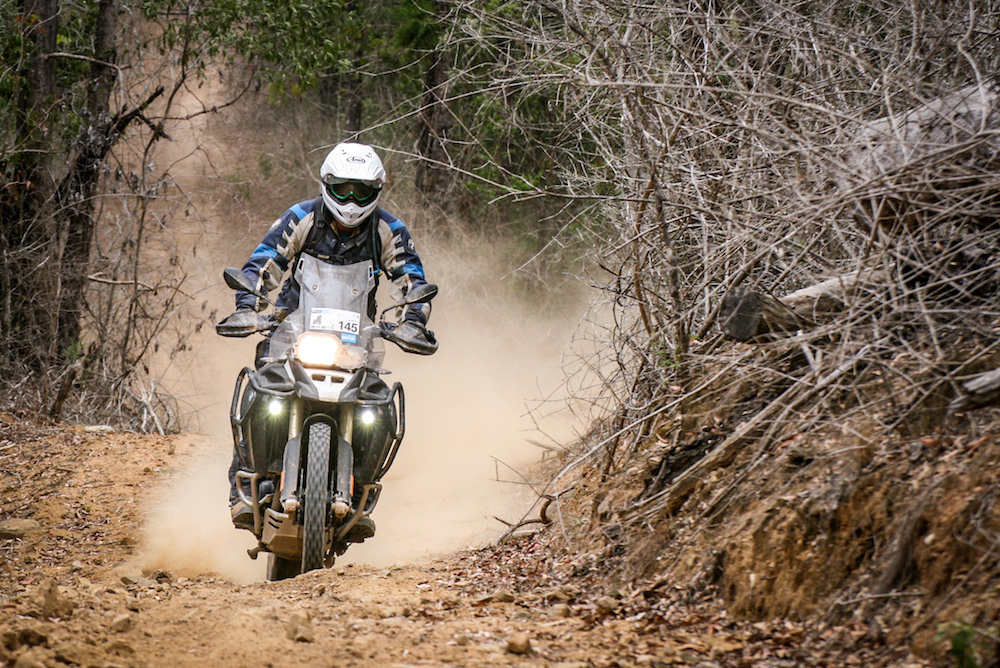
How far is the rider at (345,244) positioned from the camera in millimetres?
5508

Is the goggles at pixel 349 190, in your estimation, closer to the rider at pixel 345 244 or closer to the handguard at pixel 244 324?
the rider at pixel 345 244

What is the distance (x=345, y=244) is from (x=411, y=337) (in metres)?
0.72

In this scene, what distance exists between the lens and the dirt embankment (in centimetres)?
334

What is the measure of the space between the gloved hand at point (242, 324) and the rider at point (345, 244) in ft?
0.33

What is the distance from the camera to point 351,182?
553 centimetres

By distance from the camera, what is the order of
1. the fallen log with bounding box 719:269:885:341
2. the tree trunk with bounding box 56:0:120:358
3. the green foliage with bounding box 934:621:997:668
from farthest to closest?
the tree trunk with bounding box 56:0:120:358 < the fallen log with bounding box 719:269:885:341 < the green foliage with bounding box 934:621:997:668

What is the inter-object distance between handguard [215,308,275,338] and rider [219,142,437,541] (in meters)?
0.10

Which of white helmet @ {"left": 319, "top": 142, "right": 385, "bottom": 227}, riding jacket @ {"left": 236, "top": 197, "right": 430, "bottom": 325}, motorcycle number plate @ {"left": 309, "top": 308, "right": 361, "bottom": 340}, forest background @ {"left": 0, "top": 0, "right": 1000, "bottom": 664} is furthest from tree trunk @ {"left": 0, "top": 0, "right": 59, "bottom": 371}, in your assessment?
forest background @ {"left": 0, "top": 0, "right": 1000, "bottom": 664}

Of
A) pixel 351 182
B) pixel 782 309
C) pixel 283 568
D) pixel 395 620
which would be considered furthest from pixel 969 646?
pixel 351 182

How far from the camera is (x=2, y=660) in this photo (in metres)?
3.17

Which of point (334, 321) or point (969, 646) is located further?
point (334, 321)

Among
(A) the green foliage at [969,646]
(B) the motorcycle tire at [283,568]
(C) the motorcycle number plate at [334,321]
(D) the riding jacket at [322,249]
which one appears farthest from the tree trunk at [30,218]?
(A) the green foliage at [969,646]

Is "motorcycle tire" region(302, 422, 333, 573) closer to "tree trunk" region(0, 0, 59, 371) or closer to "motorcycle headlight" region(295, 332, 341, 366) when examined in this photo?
"motorcycle headlight" region(295, 332, 341, 366)

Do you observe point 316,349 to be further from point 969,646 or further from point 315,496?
point 969,646
